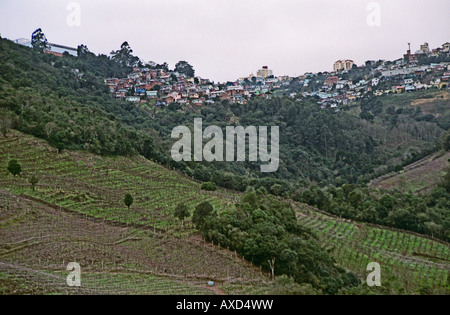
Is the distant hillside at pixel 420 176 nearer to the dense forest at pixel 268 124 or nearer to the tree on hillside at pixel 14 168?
the dense forest at pixel 268 124

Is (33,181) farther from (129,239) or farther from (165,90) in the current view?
(165,90)

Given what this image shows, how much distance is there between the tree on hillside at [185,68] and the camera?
96.3 meters

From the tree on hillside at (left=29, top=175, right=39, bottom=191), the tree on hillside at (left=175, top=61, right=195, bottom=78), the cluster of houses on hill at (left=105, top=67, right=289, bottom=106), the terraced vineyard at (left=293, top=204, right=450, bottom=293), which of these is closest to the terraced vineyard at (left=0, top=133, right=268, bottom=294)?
the tree on hillside at (left=29, top=175, right=39, bottom=191)

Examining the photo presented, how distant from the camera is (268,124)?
205ft

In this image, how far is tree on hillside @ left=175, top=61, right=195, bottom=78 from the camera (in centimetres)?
9629

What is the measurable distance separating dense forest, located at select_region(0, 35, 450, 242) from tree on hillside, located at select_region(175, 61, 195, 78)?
11.1m

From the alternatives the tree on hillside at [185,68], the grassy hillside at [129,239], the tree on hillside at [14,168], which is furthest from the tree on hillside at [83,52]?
the tree on hillside at [14,168]

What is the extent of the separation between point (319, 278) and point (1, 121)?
78.7 ft
